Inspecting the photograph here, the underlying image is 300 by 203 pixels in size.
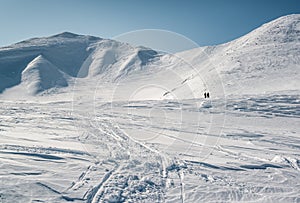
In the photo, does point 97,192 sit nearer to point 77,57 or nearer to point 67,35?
point 77,57

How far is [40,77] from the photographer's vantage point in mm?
67125

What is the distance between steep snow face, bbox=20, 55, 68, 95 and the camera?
61984 millimetres

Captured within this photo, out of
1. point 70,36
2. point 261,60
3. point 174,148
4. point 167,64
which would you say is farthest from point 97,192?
point 70,36

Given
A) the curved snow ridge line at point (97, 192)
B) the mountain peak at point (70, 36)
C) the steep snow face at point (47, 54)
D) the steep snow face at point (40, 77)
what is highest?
the mountain peak at point (70, 36)

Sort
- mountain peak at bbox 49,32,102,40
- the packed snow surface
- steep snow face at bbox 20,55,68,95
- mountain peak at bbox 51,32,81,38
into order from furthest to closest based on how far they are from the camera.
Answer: mountain peak at bbox 51,32,81,38, mountain peak at bbox 49,32,102,40, steep snow face at bbox 20,55,68,95, the packed snow surface

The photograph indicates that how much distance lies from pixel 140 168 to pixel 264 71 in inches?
1698

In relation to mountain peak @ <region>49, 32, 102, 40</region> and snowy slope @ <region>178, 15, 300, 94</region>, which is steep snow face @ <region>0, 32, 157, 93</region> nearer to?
mountain peak @ <region>49, 32, 102, 40</region>

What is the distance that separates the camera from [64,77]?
71000mm

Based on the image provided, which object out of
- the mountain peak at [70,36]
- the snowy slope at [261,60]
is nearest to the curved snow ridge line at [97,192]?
the snowy slope at [261,60]

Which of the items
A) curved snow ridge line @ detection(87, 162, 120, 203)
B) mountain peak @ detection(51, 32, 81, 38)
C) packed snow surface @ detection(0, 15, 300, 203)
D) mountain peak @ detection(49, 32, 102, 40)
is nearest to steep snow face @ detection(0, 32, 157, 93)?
mountain peak @ detection(49, 32, 102, 40)

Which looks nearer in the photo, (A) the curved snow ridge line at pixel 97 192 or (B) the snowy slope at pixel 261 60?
(A) the curved snow ridge line at pixel 97 192

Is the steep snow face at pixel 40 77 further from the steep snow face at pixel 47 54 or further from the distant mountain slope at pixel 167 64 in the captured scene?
the steep snow face at pixel 47 54

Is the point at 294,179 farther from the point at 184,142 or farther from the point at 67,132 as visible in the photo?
the point at 67,132

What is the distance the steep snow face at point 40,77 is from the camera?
203ft
